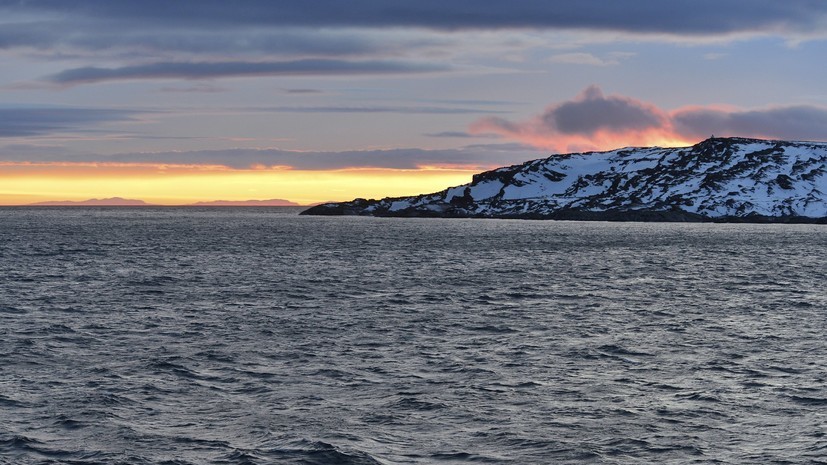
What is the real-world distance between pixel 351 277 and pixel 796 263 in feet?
190

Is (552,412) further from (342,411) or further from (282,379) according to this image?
(282,379)

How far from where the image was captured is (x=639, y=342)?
145 ft

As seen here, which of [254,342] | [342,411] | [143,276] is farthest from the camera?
[143,276]

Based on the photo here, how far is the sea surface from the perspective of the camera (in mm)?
25203

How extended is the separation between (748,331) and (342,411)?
27.6 meters

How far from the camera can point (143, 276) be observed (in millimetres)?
84188

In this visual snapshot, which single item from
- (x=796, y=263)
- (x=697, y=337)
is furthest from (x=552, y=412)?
(x=796, y=263)

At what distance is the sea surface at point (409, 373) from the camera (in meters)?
25.2

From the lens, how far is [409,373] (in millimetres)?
35438

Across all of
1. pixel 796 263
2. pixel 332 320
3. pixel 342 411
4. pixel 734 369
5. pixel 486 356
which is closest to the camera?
pixel 342 411

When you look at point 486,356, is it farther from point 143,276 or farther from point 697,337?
point 143,276

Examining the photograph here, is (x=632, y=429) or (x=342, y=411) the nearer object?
(x=632, y=429)

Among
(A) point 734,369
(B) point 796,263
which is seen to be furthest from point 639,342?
(B) point 796,263

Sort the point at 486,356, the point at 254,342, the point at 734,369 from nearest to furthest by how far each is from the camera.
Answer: the point at 734,369 → the point at 486,356 → the point at 254,342
